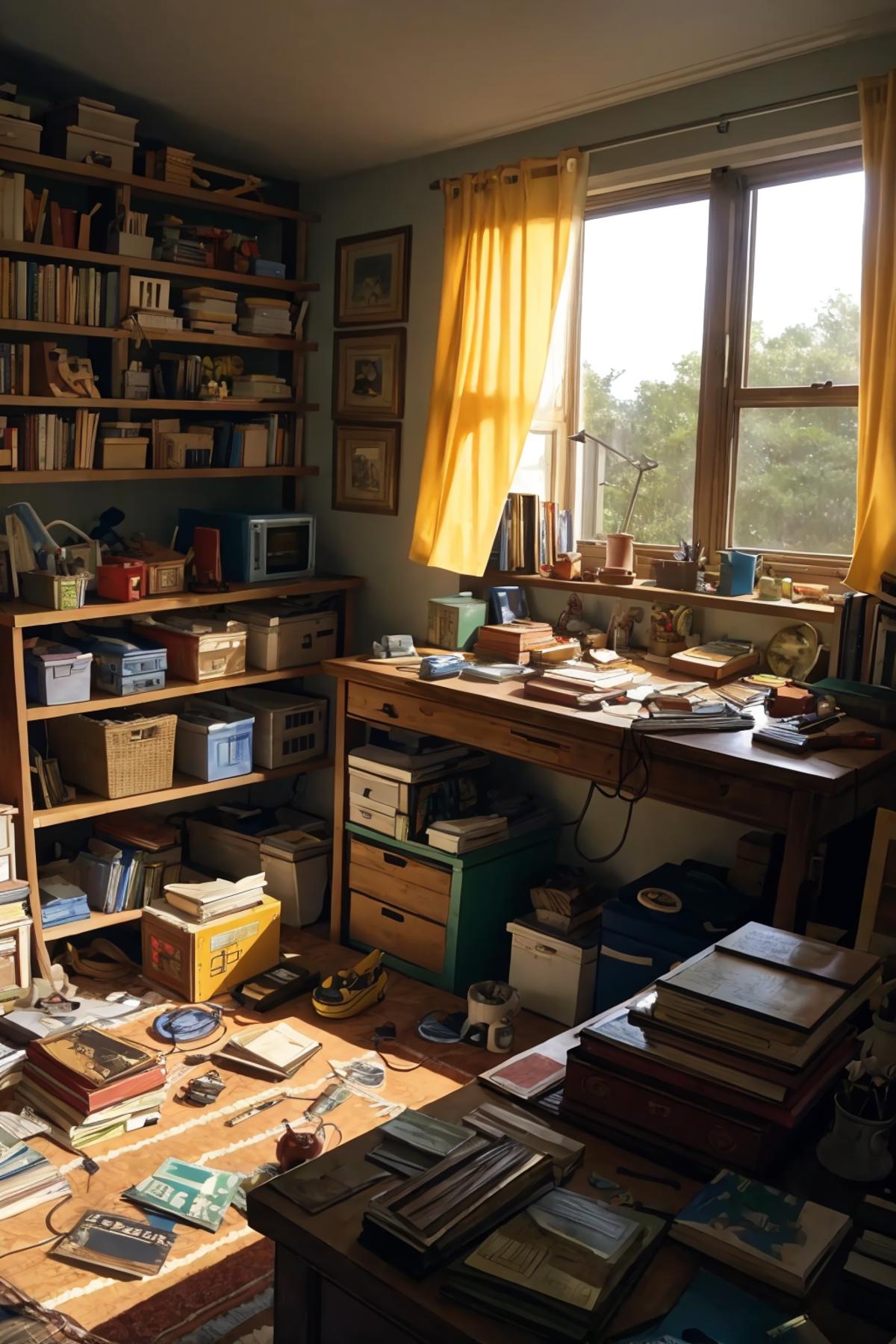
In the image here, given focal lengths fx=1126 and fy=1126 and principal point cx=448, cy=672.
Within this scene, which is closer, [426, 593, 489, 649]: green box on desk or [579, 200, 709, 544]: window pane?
[579, 200, 709, 544]: window pane

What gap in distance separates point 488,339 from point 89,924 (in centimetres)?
223

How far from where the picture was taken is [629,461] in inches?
138

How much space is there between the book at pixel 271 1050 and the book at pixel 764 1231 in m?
1.86

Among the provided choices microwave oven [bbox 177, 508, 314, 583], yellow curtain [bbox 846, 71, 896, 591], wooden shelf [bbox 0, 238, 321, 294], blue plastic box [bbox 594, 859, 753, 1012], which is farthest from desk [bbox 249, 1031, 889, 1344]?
wooden shelf [bbox 0, 238, 321, 294]

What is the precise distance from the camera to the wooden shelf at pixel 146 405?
3402 millimetres

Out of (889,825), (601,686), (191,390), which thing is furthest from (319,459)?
(889,825)

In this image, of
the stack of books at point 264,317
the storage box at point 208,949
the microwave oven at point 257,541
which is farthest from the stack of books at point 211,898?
the stack of books at point 264,317

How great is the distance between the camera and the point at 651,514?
3.55m

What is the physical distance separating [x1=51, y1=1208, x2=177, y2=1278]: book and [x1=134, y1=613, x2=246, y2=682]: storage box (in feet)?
5.85

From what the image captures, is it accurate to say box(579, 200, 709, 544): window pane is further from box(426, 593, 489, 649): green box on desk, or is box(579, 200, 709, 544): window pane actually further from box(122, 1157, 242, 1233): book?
box(122, 1157, 242, 1233): book

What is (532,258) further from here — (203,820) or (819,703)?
(203,820)

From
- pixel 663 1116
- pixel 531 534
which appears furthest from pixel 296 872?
pixel 663 1116

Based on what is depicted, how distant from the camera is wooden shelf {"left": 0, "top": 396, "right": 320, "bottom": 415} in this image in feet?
11.2

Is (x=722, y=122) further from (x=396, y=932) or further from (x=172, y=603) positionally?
(x=396, y=932)
